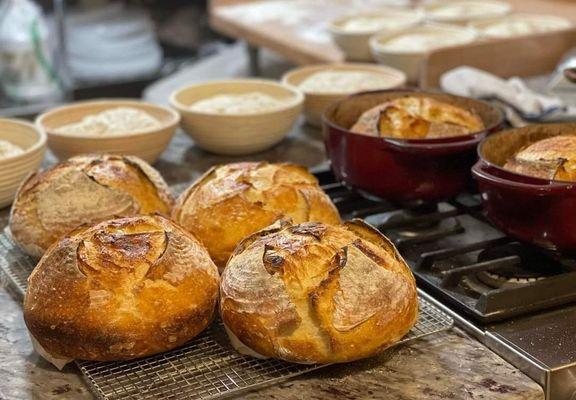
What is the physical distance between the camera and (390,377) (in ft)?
3.58

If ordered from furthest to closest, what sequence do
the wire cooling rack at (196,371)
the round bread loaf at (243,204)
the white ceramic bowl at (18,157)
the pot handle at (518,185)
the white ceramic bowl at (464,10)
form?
the white ceramic bowl at (464,10) → the white ceramic bowl at (18,157) → the round bread loaf at (243,204) → the pot handle at (518,185) → the wire cooling rack at (196,371)

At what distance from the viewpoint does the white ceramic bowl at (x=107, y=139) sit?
1.77 m

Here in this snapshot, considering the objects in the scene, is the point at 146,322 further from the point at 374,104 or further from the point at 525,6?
the point at 525,6

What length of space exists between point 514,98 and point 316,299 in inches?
40.3

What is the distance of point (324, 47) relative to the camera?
300 centimetres

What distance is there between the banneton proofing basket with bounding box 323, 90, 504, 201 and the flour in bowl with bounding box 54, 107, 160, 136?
0.48 meters

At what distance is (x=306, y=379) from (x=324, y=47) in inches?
80.3

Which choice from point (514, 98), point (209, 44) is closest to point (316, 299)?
point (514, 98)

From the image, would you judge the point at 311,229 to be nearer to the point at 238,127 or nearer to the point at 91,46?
the point at 238,127

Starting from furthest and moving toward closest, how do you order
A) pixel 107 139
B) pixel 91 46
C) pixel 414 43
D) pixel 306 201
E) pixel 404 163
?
pixel 91 46 < pixel 414 43 < pixel 107 139 < pixel 404 163 < pixel 306 201

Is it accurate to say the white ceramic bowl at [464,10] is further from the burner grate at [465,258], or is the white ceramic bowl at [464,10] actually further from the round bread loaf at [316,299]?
the round bread loaf at [316,299]

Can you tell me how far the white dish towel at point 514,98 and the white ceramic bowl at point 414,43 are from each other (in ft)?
1.05

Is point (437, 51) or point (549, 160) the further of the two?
point (437, 51)

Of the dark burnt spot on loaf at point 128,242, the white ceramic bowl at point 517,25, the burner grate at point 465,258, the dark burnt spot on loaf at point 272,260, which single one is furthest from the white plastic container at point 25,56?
the dark burnt spot on loaf at point 272,260
